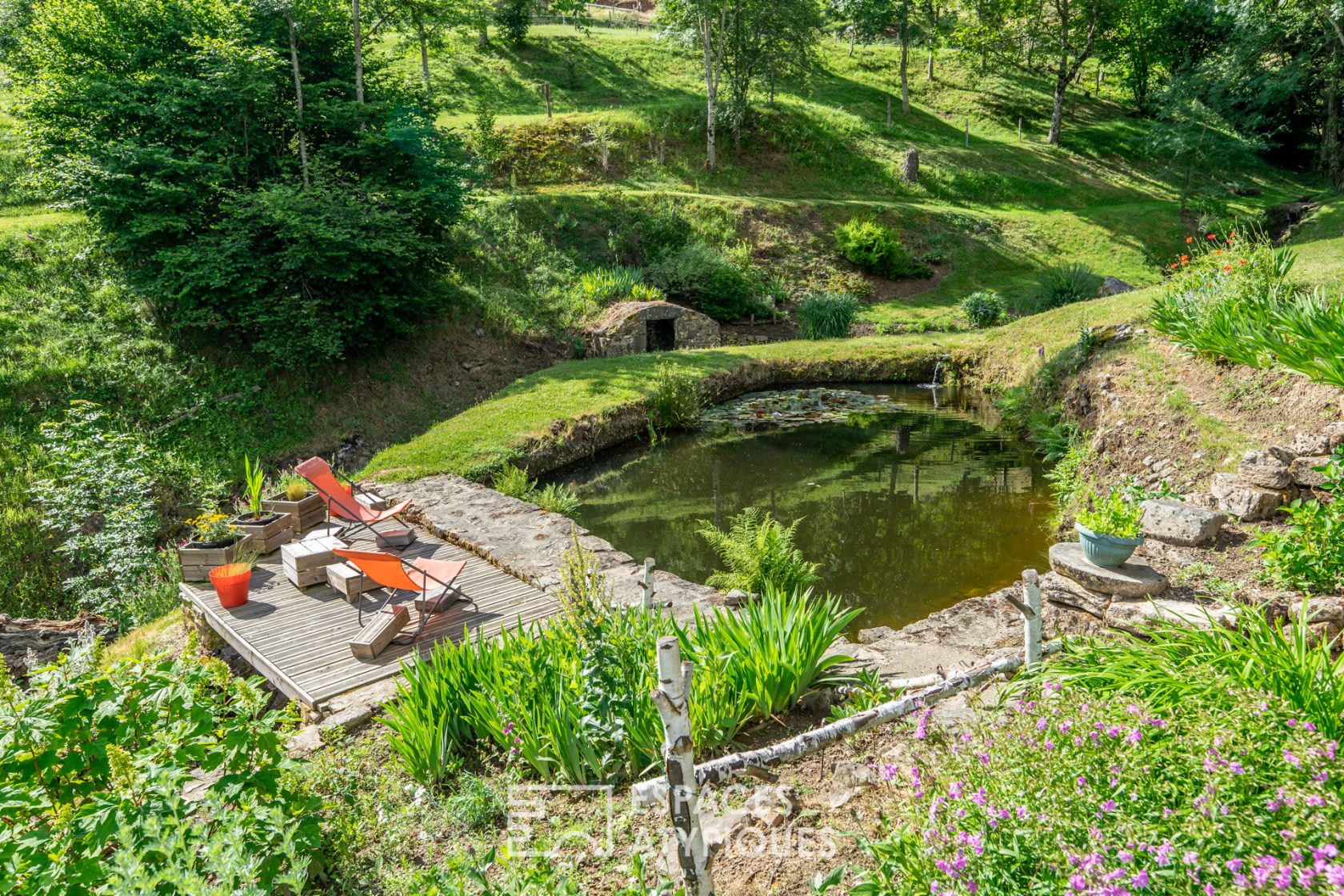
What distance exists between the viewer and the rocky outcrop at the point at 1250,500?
6.27 m

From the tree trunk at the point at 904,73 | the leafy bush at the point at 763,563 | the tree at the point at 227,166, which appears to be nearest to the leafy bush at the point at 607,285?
the tree at the point at 227,166

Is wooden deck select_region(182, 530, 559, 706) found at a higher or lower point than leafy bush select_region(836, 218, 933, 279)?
lower

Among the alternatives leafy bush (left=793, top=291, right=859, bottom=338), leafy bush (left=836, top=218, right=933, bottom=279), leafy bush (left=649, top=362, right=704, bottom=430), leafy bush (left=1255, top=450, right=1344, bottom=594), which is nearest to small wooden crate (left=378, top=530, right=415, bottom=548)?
leafy bush (left=649, top=362, right=704, bottom=430)

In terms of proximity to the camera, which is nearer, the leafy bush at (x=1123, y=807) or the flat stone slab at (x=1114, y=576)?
the leafy bush at (x=1123, y=807)

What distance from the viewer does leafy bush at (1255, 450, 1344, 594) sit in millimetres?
4965

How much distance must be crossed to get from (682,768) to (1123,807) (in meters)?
1.46

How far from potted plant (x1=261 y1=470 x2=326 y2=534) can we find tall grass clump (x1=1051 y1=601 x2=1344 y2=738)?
7.55 m

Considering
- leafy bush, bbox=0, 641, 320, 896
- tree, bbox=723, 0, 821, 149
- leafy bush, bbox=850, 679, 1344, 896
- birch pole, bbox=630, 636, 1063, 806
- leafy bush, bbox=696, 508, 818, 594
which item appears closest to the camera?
leafy bush, bbox=850, 679, 1344, 896

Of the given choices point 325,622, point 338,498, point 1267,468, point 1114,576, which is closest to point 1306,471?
point 1267,468

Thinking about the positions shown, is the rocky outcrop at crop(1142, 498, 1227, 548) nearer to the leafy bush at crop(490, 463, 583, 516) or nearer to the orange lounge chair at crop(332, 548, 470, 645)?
the orange lounge chair at crop(332, 548, 470, 645)

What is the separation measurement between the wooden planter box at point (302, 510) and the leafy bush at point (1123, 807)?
7.28 metres

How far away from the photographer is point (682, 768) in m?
2.76

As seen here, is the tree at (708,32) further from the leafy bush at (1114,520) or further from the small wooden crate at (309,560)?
the leafy bush at (1114,520)

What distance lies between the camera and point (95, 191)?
1247 cm
